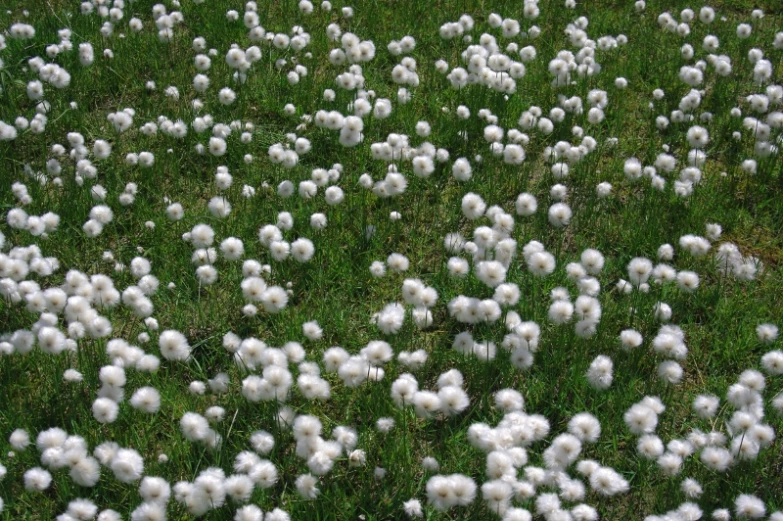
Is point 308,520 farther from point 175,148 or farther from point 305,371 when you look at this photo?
point 175,148

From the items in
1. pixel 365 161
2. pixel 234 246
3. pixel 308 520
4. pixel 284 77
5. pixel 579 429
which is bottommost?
pixel 308 520

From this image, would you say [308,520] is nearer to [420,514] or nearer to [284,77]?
[420,514]

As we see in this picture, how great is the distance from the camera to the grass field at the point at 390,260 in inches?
132

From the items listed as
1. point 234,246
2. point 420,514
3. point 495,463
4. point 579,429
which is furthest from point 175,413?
point 579,429

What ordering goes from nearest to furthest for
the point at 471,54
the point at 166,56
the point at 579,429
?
the point at 579,429 < the point at 471,54 < the point at 166,56

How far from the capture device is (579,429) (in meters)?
3.33

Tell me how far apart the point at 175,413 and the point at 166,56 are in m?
3.08

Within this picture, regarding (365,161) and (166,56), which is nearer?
(365,161)

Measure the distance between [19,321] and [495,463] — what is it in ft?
7.97

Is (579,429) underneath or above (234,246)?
underneath

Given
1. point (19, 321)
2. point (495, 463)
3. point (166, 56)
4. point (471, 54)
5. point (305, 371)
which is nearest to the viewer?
point (495, 463)

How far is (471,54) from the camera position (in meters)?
5.46

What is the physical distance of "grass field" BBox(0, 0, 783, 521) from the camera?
11.0ft

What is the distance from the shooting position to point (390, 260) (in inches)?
165
